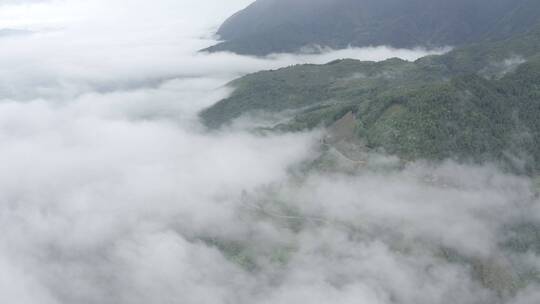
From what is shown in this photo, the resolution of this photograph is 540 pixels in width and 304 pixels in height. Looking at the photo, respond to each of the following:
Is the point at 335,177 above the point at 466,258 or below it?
above

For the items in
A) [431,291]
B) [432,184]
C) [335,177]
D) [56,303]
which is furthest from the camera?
[335,177]

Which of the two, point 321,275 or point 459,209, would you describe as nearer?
point 321,275

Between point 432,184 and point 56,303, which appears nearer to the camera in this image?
point 56,303

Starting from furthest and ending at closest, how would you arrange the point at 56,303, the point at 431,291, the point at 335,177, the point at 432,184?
the point at 335,177, the point at 432,184, the point at 56,303, the point at 431,291

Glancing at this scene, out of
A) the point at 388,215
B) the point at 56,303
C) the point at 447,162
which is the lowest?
the point at 56,303

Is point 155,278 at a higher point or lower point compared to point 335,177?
lower

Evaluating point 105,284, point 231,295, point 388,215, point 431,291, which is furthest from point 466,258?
point 105,284

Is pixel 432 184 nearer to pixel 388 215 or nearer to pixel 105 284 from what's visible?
pixel 388 215

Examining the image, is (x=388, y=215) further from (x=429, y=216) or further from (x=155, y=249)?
(x=155, y=249)

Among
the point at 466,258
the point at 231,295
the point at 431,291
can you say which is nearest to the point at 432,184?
the point at 466,258
